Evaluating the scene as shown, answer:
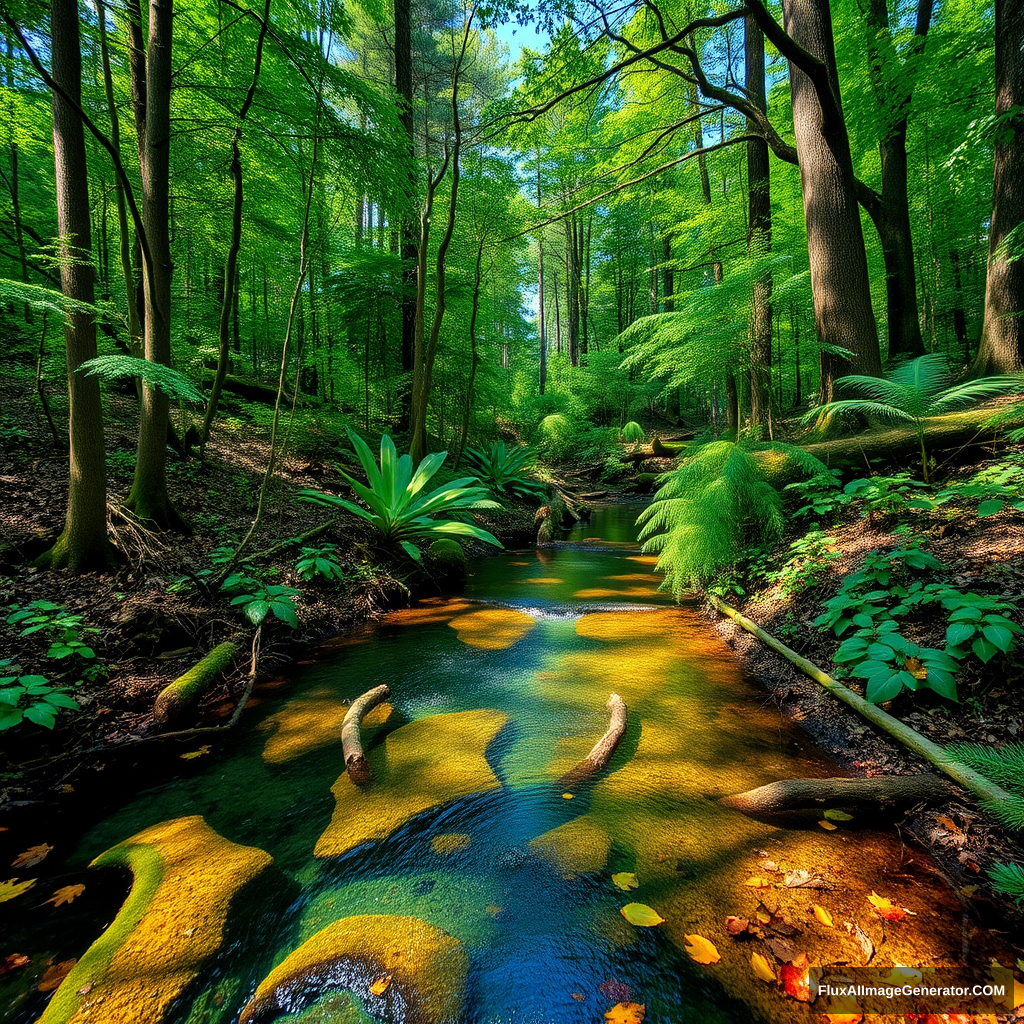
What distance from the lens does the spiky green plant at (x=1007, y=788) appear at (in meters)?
1.10

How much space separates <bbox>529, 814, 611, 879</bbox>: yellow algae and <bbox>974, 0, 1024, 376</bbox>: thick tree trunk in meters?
5.22

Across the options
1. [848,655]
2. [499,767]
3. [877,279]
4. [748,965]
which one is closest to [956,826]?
[848,655]

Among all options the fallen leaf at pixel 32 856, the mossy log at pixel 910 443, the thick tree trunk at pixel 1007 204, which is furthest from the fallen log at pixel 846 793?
the thick tree trunk at pixel 1007 204

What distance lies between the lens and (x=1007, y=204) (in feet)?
13.1

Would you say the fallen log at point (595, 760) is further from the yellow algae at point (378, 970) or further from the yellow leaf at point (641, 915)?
the yellow algae at point (378, 970)

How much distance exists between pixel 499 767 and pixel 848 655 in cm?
160

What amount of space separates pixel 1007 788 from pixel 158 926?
2.47 m

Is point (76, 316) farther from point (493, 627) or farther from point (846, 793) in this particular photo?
point (846, 793)

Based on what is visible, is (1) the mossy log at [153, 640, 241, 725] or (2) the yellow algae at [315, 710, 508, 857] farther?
(1) the mossy log at [153, 640, 241, 725]

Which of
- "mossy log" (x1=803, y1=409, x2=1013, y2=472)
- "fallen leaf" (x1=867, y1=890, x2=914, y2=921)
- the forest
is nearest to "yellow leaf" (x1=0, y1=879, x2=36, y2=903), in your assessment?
the forest

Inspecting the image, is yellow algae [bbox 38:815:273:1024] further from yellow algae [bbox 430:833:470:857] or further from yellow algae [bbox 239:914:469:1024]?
yellow algae [bbox 430:833:470:857]

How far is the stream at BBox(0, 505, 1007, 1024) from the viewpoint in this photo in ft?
3.53

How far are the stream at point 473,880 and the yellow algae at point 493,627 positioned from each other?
2.84ft

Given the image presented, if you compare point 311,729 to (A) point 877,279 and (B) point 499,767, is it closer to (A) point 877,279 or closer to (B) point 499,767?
(B) point 499,767
